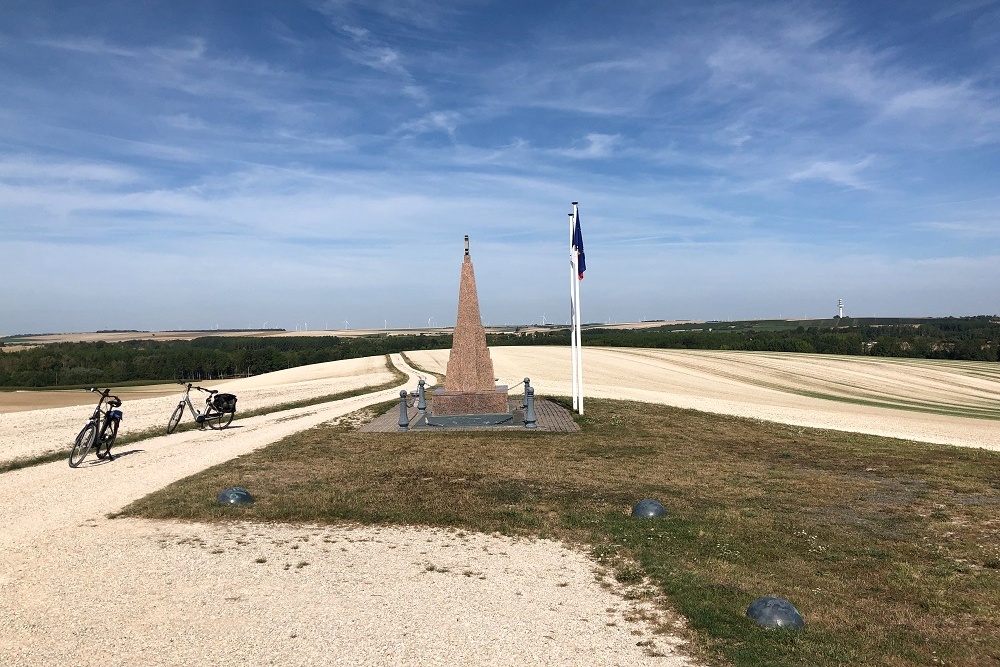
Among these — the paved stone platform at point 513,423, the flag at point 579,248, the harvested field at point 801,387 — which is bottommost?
the harvested field at point 801,387

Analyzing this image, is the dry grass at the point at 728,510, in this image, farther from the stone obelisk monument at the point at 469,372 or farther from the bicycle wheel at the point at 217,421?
the bicycle wheel at the point at 217,421

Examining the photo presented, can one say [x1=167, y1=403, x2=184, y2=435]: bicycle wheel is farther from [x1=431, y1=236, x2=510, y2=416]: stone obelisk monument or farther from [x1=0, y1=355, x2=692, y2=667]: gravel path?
[x1=0, y1=355, x2=692, y2=667]: gravel path

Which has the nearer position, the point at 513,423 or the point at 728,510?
the point at 728,510

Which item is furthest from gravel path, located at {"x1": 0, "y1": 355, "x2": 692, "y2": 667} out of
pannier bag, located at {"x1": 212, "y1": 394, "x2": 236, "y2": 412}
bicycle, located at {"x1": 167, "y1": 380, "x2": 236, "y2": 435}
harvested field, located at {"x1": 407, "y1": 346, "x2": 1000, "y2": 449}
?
harvested field, located at {"x1": 407, "y1": 346, "x2": 1000, "y2": 449}

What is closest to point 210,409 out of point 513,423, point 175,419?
point 175,419

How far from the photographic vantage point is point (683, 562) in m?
7.51

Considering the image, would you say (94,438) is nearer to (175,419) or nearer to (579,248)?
(175,419)

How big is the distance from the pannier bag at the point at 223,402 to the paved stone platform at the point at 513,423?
433cm

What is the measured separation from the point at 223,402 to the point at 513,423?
9.05m

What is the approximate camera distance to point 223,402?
63.6 feet

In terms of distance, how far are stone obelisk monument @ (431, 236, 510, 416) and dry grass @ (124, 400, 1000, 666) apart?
2695mm

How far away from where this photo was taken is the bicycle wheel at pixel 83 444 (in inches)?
530

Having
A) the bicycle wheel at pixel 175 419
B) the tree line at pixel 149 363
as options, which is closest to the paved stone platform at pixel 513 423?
the bicycle wheel at pixel 175 419

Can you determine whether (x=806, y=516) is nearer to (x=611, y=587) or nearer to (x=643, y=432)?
(x=611, y=587)
